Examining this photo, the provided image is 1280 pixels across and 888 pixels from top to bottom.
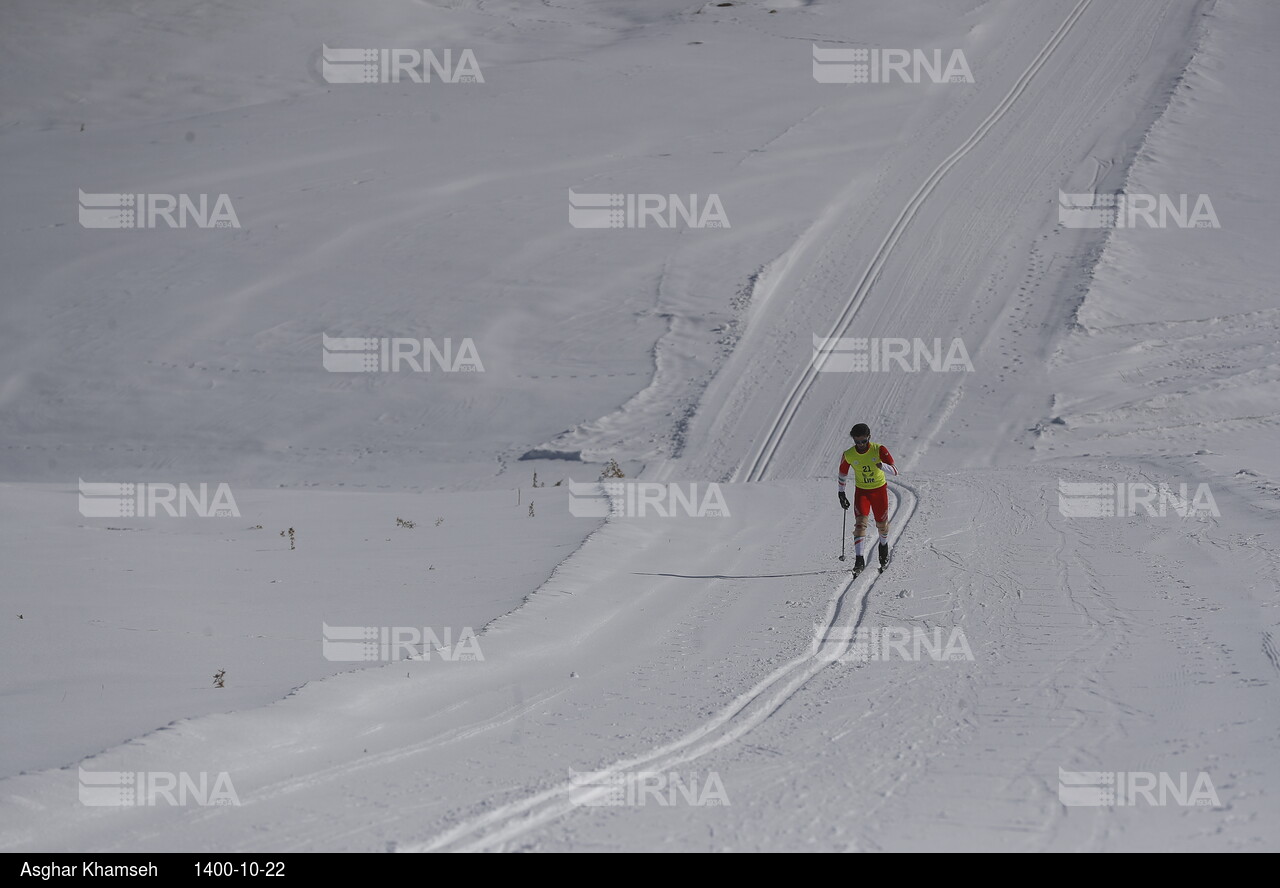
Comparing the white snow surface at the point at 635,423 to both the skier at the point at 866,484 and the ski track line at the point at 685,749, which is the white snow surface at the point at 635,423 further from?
the skier at the point at 866,484

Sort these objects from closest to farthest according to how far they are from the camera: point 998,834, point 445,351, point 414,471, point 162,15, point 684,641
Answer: point 998,834 → point 684,641 → point 414,471 → point 445,351 → point 162,15

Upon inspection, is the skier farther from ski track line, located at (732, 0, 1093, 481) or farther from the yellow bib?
ski track line, located at (732, 0, 1093, 481)

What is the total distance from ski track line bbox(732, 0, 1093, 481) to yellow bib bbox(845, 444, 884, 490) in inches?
296

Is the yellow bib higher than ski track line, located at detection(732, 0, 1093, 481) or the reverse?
the reverse

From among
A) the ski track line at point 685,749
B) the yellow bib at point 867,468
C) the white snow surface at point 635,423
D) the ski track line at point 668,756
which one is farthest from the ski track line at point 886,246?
the ski track line at point 668,756

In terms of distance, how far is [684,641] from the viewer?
897 cm

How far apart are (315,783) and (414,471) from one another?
14804 millimetres

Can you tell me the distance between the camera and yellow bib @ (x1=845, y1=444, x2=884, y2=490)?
11641mm

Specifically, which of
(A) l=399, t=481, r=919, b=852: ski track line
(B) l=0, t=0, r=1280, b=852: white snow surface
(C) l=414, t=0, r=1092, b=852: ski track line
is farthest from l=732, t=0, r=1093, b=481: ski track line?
(A) l=399, t=481, r=919, b=852: ski track line

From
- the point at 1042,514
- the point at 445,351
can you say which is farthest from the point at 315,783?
the point at 445,351

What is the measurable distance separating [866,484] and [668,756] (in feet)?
19.9

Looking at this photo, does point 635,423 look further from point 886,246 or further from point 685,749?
point 685,749
